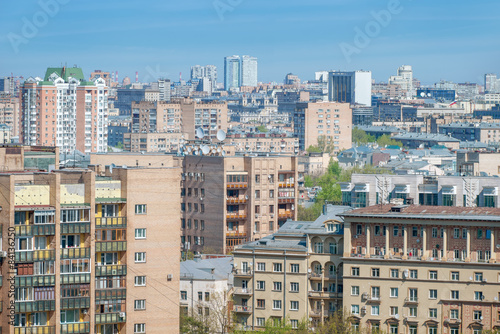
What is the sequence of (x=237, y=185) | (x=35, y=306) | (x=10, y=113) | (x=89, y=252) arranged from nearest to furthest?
1. (x=35, y=306)
2. (x=89, y=252)
3. (x=237, y=185)
4. (x=10, y=113)

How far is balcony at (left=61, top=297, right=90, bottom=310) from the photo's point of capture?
33.9 meters

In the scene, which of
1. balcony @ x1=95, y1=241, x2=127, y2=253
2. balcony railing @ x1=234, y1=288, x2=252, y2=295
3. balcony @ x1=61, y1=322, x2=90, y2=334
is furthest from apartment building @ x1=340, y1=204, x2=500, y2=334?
balcony @ x1=61, y1=322, x2=90, y2=334

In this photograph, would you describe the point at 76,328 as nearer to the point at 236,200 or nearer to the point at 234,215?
the point at 234,215

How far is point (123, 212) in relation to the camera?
116 ft

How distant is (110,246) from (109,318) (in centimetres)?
172

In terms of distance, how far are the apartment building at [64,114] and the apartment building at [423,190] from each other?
75210mm

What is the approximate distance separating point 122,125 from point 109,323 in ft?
437

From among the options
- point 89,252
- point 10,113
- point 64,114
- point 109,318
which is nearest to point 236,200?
point 109,318

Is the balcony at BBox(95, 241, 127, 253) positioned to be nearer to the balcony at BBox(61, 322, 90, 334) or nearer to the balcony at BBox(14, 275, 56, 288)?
the balcony at BBox(14, 275, 56, 288)

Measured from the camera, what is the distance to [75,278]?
34.2m

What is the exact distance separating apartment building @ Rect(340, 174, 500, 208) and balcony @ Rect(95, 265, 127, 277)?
1386 centimetres

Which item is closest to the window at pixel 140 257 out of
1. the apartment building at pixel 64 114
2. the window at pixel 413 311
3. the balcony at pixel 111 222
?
the balcony at pixel 111 222

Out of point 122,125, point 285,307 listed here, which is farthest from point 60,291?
point 122,125

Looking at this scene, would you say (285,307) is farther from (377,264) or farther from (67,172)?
(67,172)
